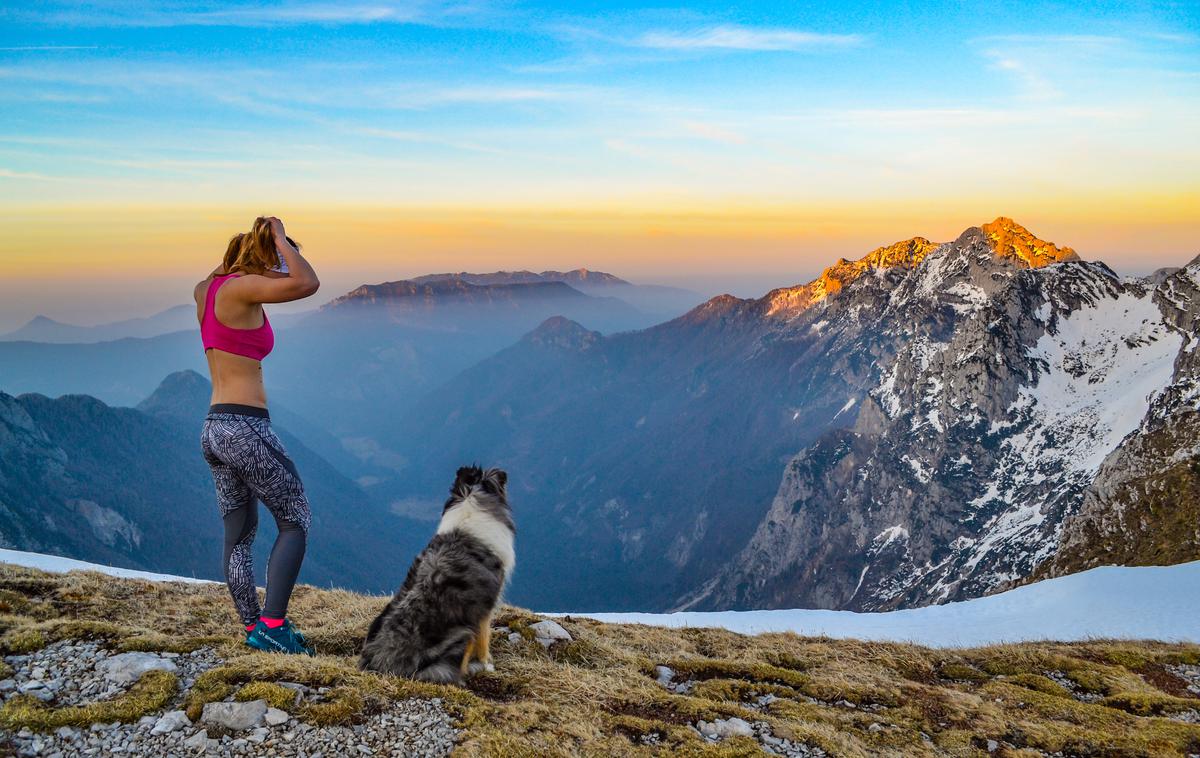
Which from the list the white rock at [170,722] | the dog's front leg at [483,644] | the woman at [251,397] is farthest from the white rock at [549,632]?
the white rock at [170,722]

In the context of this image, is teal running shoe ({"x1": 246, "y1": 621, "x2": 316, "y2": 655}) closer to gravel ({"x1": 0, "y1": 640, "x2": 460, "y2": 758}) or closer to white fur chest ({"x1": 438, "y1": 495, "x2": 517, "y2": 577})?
gravel ({"x1": 0, "y1": 640, "x2": 460, "y2": 758})

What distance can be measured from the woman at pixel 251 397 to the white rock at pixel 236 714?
1974 mm

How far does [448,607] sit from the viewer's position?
973 cm

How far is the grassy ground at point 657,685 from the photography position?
8.49m

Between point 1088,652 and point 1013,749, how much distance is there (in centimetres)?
870

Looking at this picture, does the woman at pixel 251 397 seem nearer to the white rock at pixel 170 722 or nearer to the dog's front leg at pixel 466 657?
the white rock at pixel 170 722

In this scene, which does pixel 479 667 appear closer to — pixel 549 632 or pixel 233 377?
pixel 549 632

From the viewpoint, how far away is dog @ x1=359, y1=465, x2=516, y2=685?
959cm

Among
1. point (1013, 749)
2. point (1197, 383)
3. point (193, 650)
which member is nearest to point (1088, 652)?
point (1013, 749)

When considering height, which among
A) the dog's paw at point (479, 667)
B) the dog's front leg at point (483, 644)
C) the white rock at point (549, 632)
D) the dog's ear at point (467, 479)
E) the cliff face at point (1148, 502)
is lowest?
the cliff face at point (1148, 502)

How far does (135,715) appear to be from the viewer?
7.92m

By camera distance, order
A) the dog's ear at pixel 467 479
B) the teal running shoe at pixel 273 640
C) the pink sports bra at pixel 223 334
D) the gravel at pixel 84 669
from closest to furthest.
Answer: the gravel at pixel 84 669
the pink sports bra at pixel 223 334
the teal running shoe at pixel 273 640
the dog's ear at pixel 467 479

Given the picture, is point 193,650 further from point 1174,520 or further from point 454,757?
point 1174,520

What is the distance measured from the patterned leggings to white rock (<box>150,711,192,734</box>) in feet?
6.87
